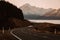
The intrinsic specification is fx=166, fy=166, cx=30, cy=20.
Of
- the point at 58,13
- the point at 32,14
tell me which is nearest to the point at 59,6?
the point at 58,13

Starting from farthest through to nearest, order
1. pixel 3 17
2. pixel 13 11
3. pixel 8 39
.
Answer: pixel 13 11, pixel 3 17, pixel 8 39

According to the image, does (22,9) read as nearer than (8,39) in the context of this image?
No

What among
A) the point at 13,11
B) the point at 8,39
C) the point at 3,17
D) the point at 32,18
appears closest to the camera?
the point at 8,39

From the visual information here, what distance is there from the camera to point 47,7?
13.6ft

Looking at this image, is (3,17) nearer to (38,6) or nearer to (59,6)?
(38,6)

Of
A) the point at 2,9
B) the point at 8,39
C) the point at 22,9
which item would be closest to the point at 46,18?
the point at 22,9

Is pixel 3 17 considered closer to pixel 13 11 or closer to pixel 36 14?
pixel 13 11

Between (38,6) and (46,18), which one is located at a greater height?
(38,6)

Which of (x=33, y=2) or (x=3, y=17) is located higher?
(x=33, y=2)

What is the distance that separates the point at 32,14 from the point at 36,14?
101 mm

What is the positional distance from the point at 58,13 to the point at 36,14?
554mm

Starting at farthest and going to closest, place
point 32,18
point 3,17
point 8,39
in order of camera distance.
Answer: point 32,18 < point 3,17 < point 8,39

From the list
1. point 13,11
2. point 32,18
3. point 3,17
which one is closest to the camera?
point 3,17

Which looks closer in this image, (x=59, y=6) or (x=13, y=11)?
(x=13, y=11)
